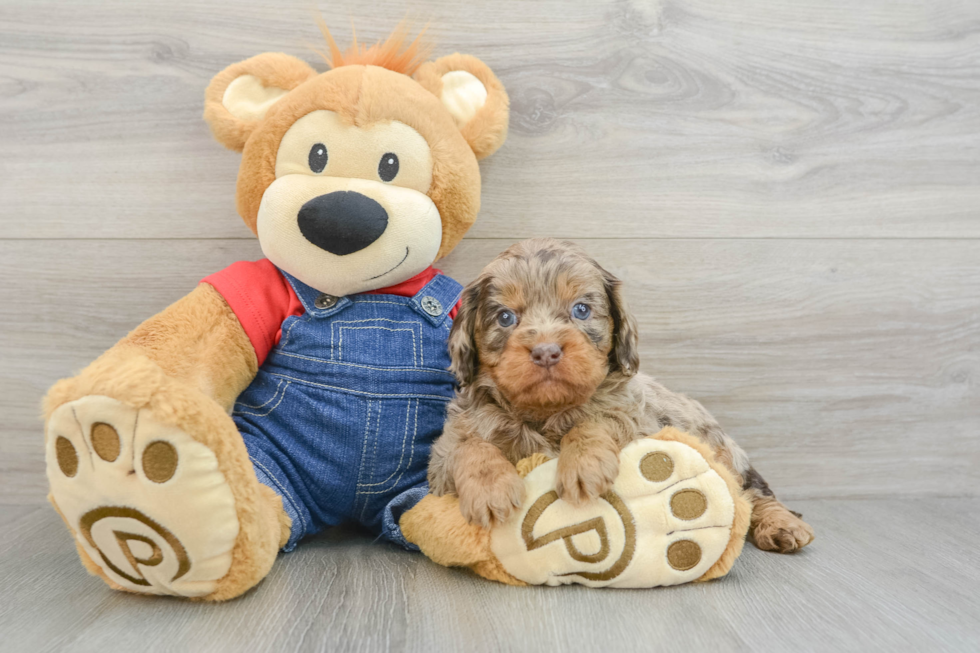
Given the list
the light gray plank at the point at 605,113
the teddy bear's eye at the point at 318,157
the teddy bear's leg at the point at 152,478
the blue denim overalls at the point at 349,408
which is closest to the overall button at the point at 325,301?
the blue denim overalls at the point at 349,408

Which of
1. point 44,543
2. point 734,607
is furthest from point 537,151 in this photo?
point 44,543

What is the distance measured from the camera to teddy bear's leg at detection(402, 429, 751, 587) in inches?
48.4

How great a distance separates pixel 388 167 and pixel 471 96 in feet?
1.05

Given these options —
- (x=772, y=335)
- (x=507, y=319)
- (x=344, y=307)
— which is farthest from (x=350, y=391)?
(x=772, y=335)

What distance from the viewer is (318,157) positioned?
1440 millimetres

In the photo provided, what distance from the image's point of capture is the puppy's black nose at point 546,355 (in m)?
1.18

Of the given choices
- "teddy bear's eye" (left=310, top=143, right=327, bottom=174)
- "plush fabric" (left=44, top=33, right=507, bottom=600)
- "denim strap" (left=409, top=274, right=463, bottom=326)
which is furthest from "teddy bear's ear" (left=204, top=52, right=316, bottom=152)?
"denim strap" (left=409, top=274, right=463, bottom=326)

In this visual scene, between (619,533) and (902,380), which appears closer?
(619,533)

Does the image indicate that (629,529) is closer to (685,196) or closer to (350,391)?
(350,391)

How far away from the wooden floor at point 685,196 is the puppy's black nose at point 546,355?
756 mm

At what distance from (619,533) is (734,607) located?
0.80 feet

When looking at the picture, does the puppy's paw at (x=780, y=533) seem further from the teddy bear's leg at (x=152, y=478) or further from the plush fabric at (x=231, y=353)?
the teddy bear's leg at (x=152, y=478)

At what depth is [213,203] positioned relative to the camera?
1.85m

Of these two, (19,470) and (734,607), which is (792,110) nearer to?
(734,607)
